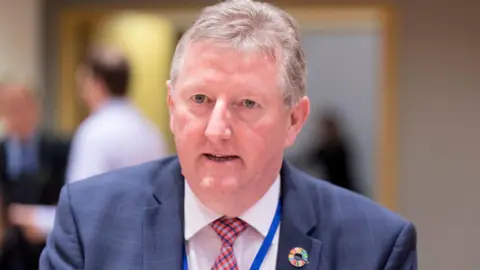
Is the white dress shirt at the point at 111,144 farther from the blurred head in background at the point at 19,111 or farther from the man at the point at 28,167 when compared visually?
the blurred head in background at the point at 19,111

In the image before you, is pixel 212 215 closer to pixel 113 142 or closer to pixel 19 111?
pixel 113 142

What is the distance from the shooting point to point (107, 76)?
3.84 m

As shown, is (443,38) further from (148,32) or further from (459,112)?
(148,32)

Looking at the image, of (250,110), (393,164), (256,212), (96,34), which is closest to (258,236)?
(256,212)

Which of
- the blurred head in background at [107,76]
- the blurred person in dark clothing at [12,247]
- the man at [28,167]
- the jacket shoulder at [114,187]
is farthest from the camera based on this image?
the blurred head in background at [107,76]

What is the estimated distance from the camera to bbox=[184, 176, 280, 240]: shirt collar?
5.43 ft

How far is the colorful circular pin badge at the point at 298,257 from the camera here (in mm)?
1656

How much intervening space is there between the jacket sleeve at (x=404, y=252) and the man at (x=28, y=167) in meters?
2.31

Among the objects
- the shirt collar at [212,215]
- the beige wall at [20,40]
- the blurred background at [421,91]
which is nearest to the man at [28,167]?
the beige wall at [20,40]

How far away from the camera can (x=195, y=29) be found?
1560mm

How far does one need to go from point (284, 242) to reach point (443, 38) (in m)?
4.63

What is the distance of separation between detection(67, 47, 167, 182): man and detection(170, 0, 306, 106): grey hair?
2001 millimetres

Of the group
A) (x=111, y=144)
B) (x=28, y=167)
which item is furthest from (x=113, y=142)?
(x=28, y=167)

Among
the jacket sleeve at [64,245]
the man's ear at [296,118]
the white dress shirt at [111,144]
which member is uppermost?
the man's ear at [296,118]
